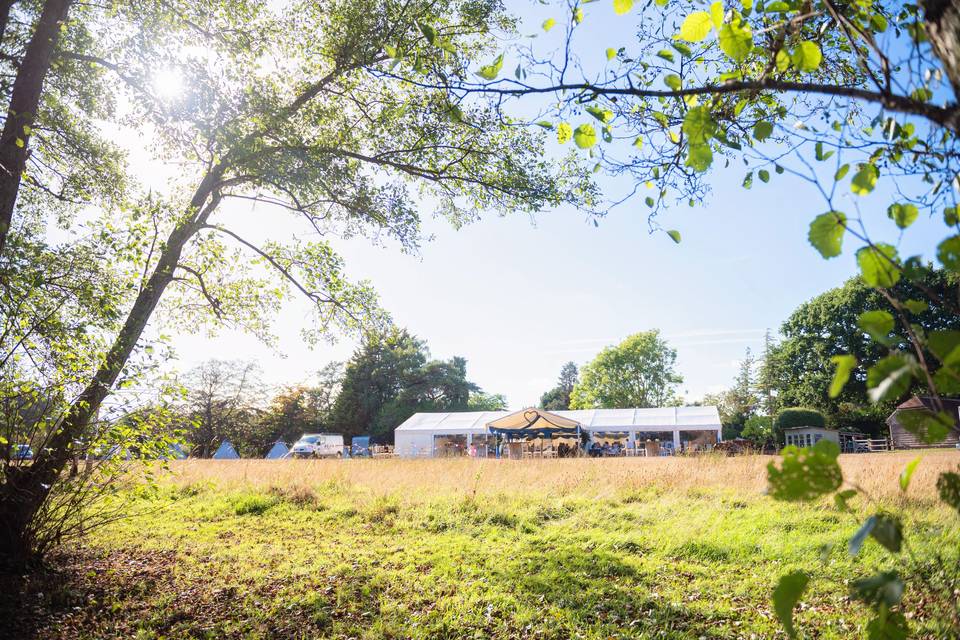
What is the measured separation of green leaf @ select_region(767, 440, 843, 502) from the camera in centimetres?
77

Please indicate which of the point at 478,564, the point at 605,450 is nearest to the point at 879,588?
the point at 478,564

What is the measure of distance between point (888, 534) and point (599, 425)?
28012mm

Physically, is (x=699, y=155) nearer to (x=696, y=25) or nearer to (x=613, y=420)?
(x=696, y=25)

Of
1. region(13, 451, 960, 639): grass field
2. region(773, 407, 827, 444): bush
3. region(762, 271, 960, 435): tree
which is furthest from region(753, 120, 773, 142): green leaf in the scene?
region(762, 271, 960, 435): tree

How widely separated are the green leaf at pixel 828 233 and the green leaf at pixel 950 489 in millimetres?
389

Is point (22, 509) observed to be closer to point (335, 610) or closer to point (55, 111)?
point (335, 610)

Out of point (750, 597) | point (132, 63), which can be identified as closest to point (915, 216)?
point (750, 597)

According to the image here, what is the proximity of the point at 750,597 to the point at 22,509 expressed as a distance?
20.1 ft

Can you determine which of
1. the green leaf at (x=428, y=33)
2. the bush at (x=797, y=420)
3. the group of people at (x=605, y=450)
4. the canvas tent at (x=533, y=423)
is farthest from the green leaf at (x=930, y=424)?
the bush at (x=797, y=420)

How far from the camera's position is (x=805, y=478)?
0.78 metres

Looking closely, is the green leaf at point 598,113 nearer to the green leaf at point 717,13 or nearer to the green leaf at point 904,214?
the green leaf at point 717,13

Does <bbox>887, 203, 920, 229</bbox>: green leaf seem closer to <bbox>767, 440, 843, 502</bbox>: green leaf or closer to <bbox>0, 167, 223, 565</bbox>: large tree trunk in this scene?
<bbox>767, 440, 843, 502</bbox>: green leaf

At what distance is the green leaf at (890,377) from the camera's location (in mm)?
649

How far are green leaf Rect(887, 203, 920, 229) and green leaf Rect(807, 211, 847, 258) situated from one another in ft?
0.31
